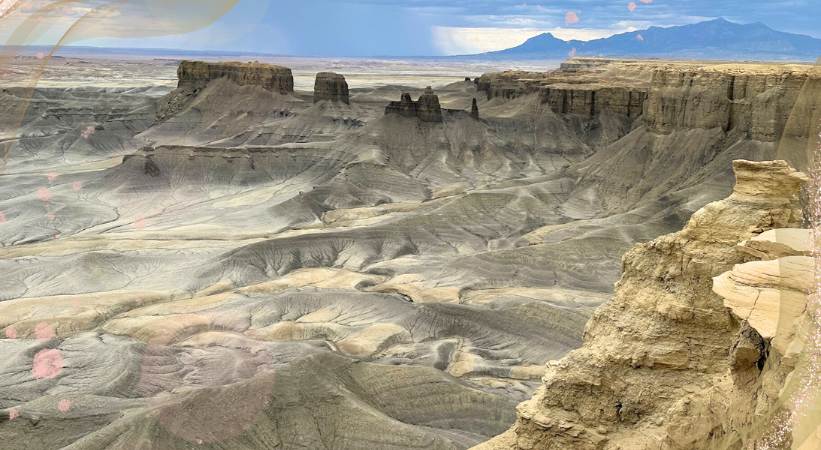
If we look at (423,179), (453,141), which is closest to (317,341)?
(423,179)

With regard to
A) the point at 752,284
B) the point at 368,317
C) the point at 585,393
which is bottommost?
the point at 368,317

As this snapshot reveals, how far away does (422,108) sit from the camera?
91312 millimetres

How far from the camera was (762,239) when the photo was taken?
335 inches

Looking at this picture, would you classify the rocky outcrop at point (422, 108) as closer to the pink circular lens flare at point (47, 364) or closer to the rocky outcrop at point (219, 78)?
the rocky outcrop at point (219, 78)

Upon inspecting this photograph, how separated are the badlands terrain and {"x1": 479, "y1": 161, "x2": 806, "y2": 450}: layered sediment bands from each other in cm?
4

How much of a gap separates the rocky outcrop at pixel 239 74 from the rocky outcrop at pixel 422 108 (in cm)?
2654

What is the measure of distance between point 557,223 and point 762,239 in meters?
55.0

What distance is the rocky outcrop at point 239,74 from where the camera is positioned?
365 feet

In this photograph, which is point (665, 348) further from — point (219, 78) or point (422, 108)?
point (219, 78)

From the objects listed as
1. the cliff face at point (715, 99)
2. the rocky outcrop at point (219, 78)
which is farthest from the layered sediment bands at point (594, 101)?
the rocky outcrop at point (219, 78)

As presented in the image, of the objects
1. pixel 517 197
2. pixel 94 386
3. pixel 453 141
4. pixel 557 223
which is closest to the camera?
pixel 94 386

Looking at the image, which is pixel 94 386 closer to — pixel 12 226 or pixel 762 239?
pixel 762 239

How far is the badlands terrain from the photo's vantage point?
1113 centimetres

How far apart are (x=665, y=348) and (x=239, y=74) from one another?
10779cm
